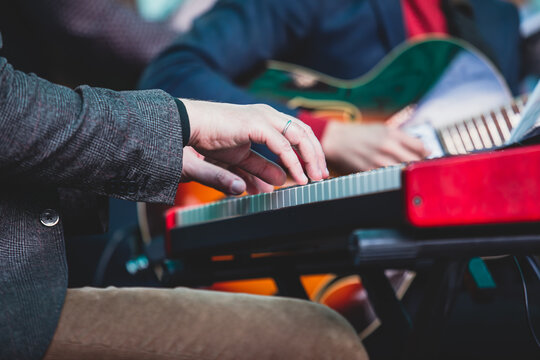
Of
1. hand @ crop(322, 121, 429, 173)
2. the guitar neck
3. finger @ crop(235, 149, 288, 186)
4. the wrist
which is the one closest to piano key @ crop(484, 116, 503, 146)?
the guitar neck

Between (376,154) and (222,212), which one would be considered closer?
(222,212)

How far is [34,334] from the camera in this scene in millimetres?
604

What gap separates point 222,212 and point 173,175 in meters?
0.16

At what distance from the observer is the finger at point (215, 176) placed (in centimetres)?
74

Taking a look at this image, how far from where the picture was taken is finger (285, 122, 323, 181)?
62 cm

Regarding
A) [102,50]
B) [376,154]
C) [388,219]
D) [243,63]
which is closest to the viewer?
[388,219]

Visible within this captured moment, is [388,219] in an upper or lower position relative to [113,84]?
upper

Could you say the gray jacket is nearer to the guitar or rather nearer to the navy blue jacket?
the guitar

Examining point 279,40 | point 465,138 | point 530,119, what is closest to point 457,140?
point 465,138

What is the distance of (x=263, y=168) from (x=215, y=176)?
73 millimetres

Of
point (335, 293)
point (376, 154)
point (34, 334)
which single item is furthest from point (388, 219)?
point (335, 293)

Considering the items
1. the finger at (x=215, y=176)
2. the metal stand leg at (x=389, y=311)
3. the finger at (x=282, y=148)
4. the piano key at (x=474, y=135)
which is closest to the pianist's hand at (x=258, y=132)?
the finger at (x=282, y=148)

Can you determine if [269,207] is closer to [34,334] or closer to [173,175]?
[173,175]

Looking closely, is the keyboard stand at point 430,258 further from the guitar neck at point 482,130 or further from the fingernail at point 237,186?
the guitar neck at point 482,130
